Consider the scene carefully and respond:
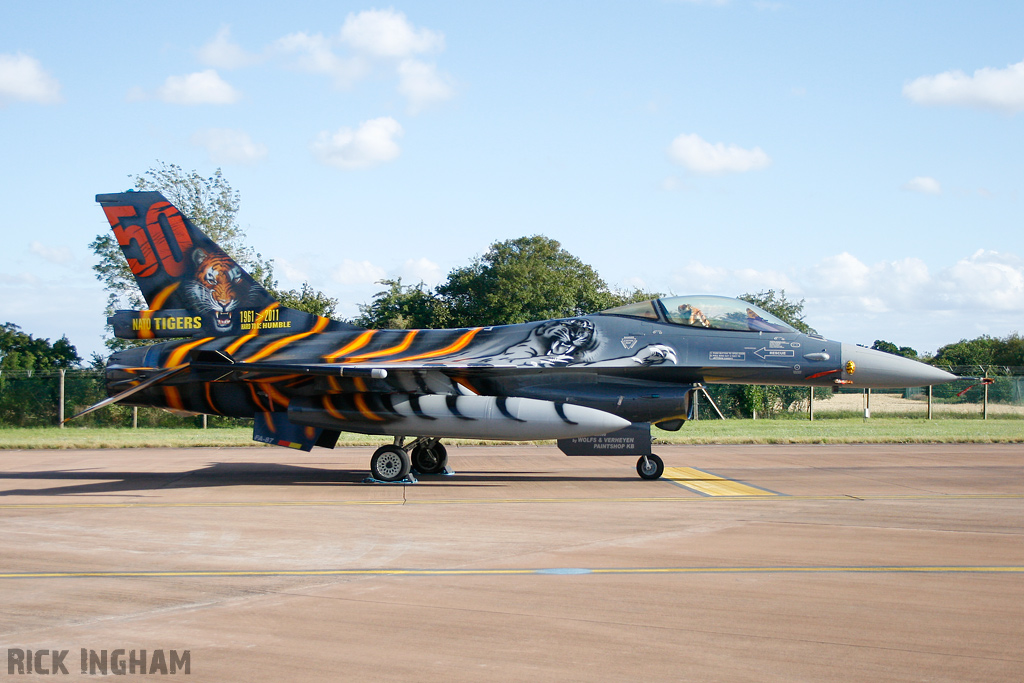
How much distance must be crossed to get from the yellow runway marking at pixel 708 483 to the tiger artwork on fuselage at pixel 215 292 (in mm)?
8389

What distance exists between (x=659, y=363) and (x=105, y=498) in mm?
8971

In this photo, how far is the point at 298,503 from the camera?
1212cm

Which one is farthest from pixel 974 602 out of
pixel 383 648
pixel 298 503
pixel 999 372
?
pixel 999 372

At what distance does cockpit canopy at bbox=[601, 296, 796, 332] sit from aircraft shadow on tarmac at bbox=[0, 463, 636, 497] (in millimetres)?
2936

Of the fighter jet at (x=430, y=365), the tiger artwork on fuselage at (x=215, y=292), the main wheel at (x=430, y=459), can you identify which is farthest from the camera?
the main wheel at (x=430, y=459)

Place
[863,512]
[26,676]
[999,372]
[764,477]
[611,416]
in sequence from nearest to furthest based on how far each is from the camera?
1. [26,676]
2. [863,512]
3. [611,416]
4. [764,477]
5. [999,372]

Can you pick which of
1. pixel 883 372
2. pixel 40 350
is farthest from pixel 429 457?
pixel 40 350

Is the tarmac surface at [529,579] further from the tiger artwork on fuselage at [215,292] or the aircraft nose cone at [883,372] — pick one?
the tiger artwork on fuselage at [215,292]

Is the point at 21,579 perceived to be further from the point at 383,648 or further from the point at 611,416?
the point at 611,416

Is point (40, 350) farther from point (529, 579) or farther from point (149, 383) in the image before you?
point (529, 579)

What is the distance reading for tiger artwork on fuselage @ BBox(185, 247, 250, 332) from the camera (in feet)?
50.8

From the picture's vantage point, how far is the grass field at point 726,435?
23047 millimetres

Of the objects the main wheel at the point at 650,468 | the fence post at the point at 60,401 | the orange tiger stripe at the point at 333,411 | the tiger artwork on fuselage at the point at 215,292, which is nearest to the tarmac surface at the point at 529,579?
the main wheel at the point at 650,468

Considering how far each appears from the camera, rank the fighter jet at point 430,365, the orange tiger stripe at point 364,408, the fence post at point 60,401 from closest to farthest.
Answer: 1. the fighter jet at point 430,365
2. the orange tiger stripe at point 364,408
3. the fence post at point 60,401
